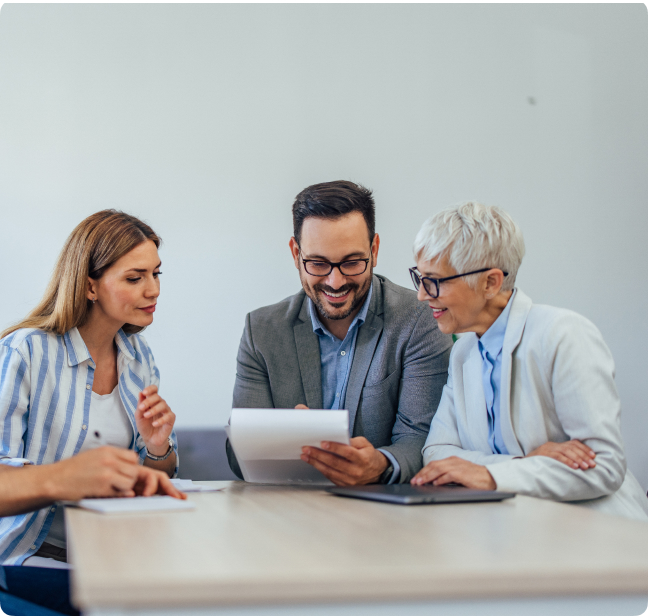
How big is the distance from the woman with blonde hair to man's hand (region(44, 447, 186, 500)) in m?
0.43

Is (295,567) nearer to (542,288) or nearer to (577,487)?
(577,487)

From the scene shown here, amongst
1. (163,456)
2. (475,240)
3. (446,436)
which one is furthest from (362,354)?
(163,456)

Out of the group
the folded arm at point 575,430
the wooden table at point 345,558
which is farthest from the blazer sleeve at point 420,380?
the wooden table at point 345,558

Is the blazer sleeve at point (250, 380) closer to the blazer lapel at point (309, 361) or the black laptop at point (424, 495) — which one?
the blazer lapel at point (309, 361)

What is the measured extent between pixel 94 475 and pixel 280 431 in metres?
0.41

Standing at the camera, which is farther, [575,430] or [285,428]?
[575,430]

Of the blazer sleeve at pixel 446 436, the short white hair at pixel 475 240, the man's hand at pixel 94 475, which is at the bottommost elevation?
the blazer sleeve at pixel 446 436

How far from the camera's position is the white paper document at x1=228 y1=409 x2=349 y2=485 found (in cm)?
140

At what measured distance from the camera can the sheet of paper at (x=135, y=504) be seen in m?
1.08

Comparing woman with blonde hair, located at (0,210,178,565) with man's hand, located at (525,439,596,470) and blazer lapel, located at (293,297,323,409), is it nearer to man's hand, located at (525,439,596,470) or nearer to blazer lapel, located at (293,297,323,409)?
blazer lapel, located at (293,297,323,409)

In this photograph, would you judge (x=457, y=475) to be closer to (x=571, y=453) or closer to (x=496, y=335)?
(x=571, y=453)

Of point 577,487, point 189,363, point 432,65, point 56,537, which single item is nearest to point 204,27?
point 432,65

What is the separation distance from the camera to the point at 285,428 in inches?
56.1

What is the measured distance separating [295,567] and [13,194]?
283cm
